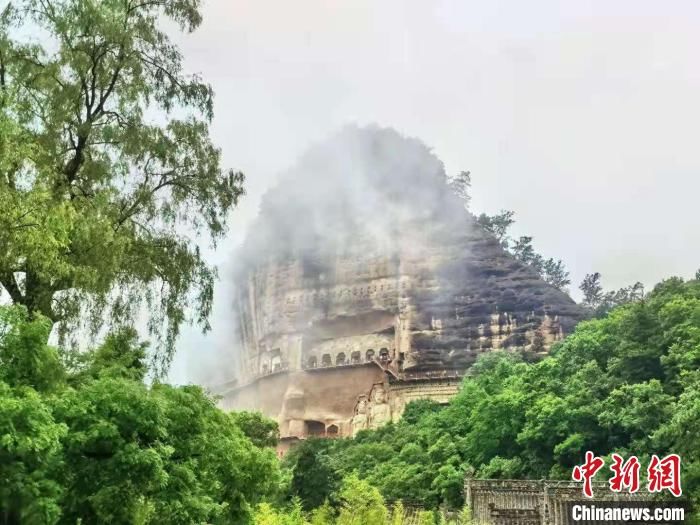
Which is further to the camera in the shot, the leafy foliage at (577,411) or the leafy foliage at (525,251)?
the leafy foliage at (525,251)

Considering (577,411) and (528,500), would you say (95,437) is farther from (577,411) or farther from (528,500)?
(577,411)

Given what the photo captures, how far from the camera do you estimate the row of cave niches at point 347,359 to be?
38.1 metres

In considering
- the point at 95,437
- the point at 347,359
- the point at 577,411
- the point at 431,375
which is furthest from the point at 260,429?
the point at 95,437

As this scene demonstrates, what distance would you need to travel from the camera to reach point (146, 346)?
8.12m

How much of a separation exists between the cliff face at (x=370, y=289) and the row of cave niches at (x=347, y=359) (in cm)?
6

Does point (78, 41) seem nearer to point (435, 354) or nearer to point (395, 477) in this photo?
point (395, 477)

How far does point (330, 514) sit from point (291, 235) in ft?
99.5

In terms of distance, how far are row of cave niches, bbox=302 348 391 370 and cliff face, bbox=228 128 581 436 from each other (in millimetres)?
59

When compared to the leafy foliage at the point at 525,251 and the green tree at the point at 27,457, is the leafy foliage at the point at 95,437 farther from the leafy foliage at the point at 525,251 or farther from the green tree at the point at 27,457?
the leafy foliage at the point at 525,251

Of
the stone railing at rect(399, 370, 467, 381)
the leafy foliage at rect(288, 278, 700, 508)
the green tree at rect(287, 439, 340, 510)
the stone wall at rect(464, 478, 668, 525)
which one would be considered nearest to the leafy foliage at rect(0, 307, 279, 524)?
the stone wall at rect(464, 478, 668, 525)

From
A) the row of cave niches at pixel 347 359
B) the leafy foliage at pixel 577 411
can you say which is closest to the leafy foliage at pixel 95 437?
the leafy foliage at pixel 577 411

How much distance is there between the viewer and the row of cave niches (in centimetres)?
3812

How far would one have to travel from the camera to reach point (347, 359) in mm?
39031

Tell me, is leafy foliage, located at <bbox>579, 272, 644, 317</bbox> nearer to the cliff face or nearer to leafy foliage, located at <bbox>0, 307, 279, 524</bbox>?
the cliff face
